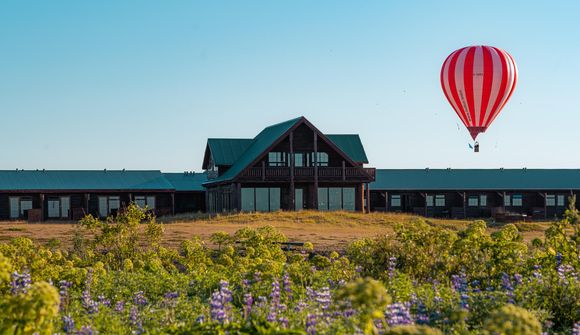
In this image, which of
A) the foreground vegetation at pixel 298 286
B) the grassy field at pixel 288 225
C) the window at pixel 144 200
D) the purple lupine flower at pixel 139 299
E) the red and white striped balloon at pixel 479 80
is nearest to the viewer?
the foreground vegetation at pixel 298 286

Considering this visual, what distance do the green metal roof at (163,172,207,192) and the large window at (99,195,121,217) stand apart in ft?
14.2

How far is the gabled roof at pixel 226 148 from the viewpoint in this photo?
53094 millimetres

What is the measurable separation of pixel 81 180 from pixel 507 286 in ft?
152

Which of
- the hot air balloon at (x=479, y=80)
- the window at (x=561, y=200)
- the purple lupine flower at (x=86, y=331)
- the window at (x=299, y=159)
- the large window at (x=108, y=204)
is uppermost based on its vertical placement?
the hot air balloon at (x=479, y=80)

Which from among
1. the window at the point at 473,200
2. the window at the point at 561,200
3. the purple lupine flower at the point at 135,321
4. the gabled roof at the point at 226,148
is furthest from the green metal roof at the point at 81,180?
the purple lupine flower at the point at 135,321

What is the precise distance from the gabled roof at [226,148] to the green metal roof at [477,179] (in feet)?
31.7

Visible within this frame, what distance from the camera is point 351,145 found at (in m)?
54.4

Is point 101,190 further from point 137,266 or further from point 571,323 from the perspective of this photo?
point 571,323

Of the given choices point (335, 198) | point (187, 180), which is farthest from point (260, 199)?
point (187, 180)

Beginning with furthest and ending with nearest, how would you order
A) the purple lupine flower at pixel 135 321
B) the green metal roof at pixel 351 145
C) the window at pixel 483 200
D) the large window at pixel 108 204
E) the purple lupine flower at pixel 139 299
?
the window at pixel 483 200, the green metal roof at pixel 351 145, the large window at pixel 108 204, the purple lupine flower at pixel 139 299, the purple lupine flower at pixel 135 321

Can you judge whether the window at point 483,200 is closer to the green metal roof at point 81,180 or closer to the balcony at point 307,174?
the balcony at point 307,174

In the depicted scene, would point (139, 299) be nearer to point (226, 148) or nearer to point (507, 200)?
point (226, 148)

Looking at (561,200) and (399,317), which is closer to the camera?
(399,317)

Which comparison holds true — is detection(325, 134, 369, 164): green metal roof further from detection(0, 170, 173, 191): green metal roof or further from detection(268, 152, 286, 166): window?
detection(0, 170, 173, 191): green metal roof
